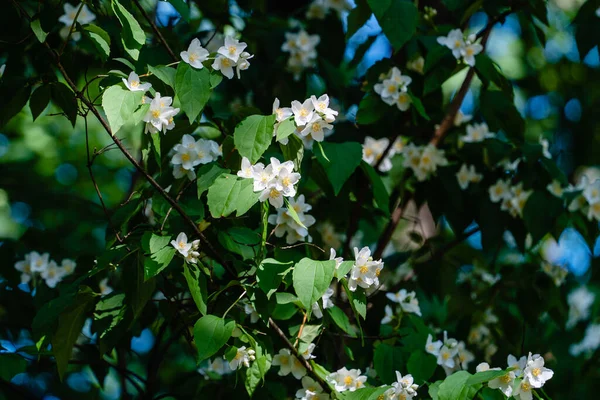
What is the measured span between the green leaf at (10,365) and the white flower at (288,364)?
0.69 m

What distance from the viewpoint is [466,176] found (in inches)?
109

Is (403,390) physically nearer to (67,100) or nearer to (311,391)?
(311,391)

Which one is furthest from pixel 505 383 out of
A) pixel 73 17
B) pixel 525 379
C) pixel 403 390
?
pixel 73 17

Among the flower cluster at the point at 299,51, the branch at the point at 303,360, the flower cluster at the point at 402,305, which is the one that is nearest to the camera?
the branch at the point at 303,360

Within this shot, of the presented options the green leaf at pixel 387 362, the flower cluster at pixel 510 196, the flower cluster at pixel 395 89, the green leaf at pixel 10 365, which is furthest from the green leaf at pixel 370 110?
the green leaf at pixel 10 365

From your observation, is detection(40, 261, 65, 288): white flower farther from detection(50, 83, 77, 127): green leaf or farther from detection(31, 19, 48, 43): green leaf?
detection(31, 19, 48, 43): green leaf

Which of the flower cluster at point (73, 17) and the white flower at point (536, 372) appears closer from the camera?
the white flower at point (536, 372)

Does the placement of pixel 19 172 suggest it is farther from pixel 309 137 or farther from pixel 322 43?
pixel 309 137

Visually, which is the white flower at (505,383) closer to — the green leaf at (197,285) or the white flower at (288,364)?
the white flower at (288,364)

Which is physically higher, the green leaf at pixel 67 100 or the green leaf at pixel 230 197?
the green leaf at pixel 67 100

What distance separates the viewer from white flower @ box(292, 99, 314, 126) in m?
1.72

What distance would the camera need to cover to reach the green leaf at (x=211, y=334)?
163 cm

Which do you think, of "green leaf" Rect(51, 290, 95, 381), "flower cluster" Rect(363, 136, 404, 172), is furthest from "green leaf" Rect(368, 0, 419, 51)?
"green leaf" Rect(51, 290, 95, 381)

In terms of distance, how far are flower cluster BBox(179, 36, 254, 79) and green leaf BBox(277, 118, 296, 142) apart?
227 millimetres
